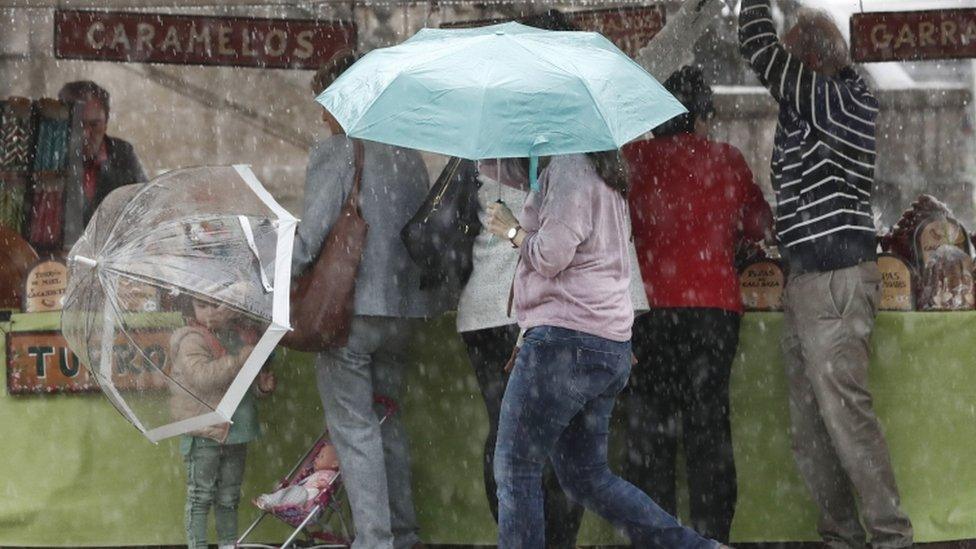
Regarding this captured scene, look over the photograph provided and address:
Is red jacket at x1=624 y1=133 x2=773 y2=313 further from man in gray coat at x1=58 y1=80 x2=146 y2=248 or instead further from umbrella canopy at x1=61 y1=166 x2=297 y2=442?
man in gray coat at x1=58 y1=80 x2=146 y2=248

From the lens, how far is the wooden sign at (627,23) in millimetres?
7129

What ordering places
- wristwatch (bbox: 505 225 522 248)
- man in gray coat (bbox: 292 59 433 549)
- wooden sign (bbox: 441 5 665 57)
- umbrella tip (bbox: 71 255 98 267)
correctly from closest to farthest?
1. wristwatch (bbox: 505 225 522 248)
2. umbrella tip (bbox: 71 255 98 267)
3. man in gray coat (bbox: 292 59 433 549)
4. wooden sign (bbox: 441 5 665 57)

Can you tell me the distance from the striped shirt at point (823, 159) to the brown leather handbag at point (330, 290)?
173 cm

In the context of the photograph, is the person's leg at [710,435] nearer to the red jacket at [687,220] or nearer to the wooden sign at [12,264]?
the red jacket at [687,220]

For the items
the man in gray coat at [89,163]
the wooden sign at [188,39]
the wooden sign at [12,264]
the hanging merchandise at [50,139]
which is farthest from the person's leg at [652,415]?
the hanging merchandise at [50,139]

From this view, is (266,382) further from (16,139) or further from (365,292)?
(16,139)

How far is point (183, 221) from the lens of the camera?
5176 millimetres

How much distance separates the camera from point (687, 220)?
5688 millimetres

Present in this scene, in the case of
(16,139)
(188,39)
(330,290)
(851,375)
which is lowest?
(851,375)

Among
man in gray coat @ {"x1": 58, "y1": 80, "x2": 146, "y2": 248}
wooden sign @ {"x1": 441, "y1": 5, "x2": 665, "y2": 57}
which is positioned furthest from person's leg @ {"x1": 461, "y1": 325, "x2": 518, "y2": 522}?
man in gray coat @ {"x1": 58, "y1": 80, "x2": 146, "y2": 248}

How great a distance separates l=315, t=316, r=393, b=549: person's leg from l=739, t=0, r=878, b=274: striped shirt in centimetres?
175

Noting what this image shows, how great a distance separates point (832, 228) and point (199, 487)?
269 centimetres

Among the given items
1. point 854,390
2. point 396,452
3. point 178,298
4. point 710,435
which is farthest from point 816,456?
point 178,298

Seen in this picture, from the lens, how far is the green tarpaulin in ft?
19.9
